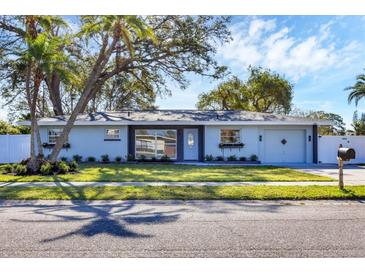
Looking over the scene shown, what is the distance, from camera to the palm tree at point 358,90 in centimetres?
2472

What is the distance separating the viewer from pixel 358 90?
24750 mm

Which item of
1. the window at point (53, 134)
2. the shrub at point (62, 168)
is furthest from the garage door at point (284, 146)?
the window at point (53, 134)

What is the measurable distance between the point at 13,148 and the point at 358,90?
88.3 feet

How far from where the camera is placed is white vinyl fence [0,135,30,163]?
62.0ft

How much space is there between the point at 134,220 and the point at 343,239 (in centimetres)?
371

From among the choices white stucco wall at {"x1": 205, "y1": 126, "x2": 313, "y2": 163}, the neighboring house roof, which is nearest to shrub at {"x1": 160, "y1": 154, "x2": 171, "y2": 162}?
the neighboring house roof

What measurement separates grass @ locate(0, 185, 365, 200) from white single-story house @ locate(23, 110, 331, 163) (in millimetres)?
9983

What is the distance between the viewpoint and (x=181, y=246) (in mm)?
4375

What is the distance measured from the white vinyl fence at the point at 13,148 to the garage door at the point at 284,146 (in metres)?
15.8

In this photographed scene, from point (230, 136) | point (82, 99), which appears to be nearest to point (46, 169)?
point (82, 99)

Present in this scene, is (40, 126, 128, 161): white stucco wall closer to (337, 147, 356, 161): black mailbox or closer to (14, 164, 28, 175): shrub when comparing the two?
(14, 164, 28, 175): shrub

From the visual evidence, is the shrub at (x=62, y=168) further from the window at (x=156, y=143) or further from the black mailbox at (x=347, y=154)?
the black mailbox at (x=347, y=154)

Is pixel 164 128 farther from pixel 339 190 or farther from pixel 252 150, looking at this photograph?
pixel 339 190

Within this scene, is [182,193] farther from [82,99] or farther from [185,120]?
[185,120]
